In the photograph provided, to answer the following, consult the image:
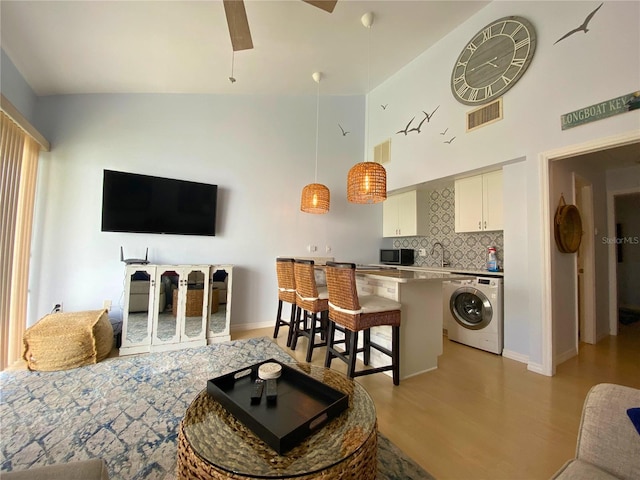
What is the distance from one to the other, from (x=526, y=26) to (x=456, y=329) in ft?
11.0

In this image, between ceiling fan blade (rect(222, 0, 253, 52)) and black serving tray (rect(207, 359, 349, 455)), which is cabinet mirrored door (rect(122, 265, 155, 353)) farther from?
ceiling fan blade (rect(222, 0, 253, 52))

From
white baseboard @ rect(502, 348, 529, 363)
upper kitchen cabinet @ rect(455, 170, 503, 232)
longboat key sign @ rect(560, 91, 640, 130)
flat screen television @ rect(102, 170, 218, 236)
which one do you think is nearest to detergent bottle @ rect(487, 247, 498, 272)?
upper kitchen cabinet @ rect(455, 170, 503, 232)

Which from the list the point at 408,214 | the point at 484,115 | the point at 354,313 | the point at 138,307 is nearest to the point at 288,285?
the point at 354,313

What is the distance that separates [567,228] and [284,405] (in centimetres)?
322

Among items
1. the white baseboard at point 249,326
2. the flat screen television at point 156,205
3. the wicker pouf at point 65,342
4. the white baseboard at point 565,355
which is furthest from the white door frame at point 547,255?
the wicker pouf at point 65,342

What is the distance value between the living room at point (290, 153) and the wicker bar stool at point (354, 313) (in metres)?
1.42

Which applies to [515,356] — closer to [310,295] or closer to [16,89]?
[310,295]

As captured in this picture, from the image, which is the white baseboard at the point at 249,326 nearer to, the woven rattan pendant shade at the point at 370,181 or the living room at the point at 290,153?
the living room at the point at 290,153

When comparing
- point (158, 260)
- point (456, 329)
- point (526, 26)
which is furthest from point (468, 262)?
point (158, 260)

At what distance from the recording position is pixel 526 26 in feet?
8.43

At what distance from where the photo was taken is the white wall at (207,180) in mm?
2801

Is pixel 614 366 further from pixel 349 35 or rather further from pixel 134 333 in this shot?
pixel 134 333

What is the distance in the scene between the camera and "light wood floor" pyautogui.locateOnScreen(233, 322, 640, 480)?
1.36m

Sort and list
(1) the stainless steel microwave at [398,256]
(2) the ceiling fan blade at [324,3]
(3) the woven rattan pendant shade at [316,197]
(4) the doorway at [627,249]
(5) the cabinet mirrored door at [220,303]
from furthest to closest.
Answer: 1. (1) the stainless steel microwave at [398,256]
2. (4) the doorway at [627,249]
3. (3) the woven rattan pendant shade at [316,197]
4. (5) the cabinet mirrored door at [220,303]
5. (2) the ceiling fan blade at [324,3]
